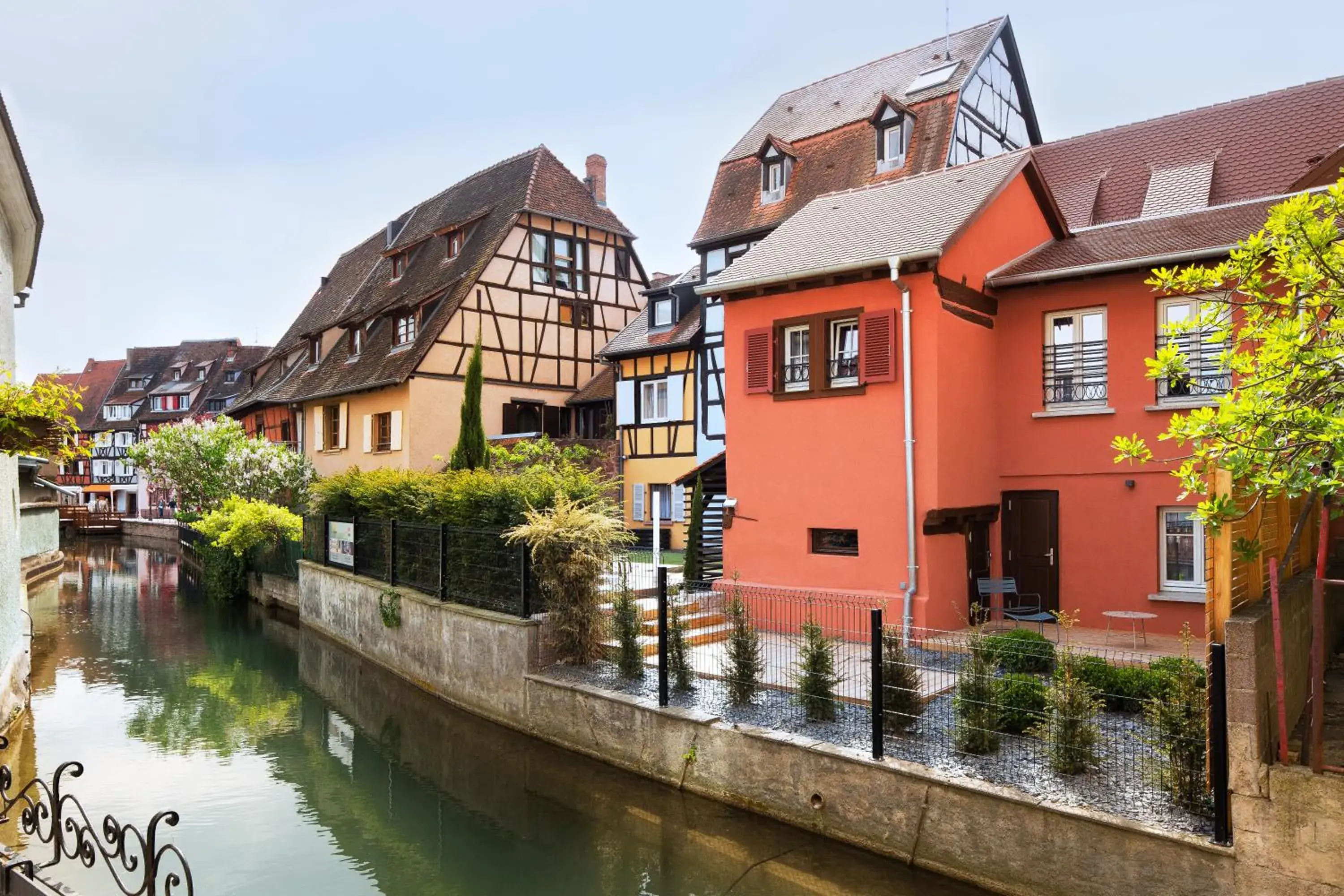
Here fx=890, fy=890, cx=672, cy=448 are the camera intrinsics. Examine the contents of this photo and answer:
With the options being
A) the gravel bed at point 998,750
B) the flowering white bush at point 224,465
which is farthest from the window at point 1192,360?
the flowering white bush at point 224,465

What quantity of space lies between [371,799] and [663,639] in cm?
361

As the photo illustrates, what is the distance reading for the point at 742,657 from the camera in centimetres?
941

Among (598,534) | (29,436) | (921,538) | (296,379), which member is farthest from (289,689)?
(296,379)

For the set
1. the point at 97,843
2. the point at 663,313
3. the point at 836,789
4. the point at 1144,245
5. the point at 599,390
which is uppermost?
the point at 663,313

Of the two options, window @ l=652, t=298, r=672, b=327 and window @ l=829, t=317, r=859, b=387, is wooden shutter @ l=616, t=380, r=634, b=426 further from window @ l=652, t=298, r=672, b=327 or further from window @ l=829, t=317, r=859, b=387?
window @ l=829, t=317, r=859, b=387

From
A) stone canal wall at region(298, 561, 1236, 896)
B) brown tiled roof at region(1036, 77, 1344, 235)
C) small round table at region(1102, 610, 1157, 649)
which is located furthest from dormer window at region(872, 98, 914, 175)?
stone canal wall at region(298, 561, 1236, 896)

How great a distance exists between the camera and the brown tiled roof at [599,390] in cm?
2781

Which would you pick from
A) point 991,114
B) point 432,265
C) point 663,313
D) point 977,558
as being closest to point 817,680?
point 977,558

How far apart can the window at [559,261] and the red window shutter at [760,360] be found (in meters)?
16.2

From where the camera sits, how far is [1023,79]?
82.2ft

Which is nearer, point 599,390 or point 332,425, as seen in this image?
point 599,390

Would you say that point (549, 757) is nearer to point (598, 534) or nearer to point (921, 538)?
point (598, 534)

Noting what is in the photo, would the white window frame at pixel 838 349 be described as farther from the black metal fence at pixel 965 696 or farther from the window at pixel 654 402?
the window at pixel 654 402

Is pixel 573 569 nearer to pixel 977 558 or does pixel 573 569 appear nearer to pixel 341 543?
pixel 977 558
